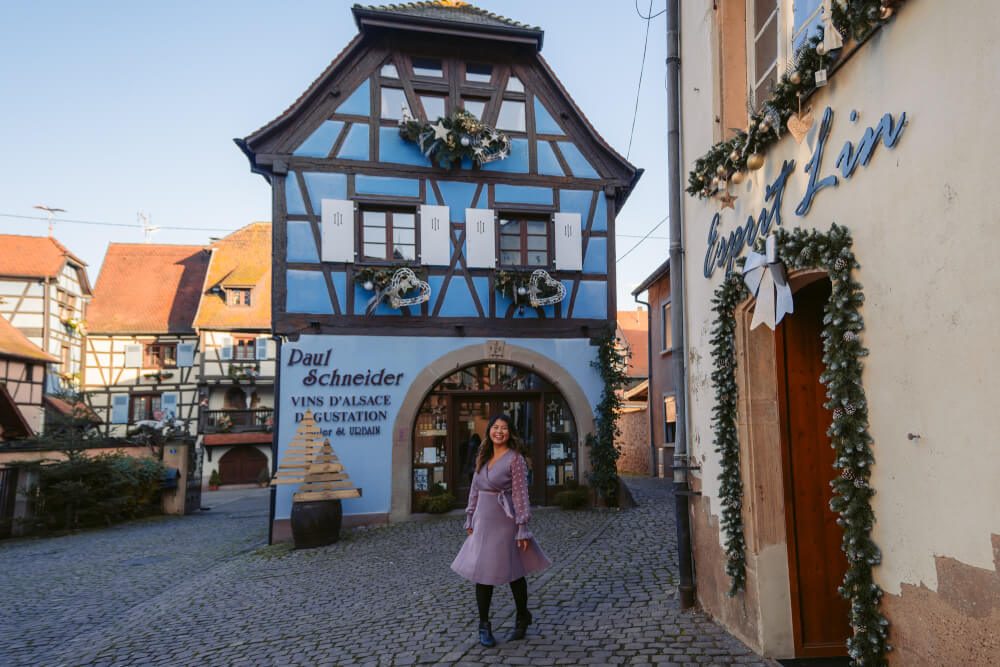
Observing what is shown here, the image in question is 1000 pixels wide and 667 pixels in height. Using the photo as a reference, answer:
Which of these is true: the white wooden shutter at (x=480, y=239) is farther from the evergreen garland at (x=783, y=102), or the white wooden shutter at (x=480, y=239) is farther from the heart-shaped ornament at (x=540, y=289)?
the evergreen garland at (x=783, y=102)

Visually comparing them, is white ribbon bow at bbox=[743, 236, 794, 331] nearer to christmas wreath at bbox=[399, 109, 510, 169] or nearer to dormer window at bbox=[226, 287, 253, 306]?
christmas wreath at bbox=[399, 109, 510, 169]

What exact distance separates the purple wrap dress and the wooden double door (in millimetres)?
6707

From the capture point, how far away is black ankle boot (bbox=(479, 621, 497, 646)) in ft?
15.0

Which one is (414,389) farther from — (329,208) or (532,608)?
(532,608)

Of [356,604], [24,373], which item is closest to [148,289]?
[24,373]

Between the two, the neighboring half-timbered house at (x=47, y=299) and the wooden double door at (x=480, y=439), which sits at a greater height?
the neighboring half-timbered house at (x=47, y=299)

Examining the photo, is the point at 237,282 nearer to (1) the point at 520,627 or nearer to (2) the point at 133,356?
(2) the point at 133,356

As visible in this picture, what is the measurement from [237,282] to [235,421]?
5380mm

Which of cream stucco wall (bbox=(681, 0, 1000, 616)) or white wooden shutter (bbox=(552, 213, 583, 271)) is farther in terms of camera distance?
white wooden shutter (bbox=(552, 213, 583, 271))

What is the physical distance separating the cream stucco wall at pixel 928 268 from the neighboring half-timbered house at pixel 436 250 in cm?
825

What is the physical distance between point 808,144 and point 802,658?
3.09m

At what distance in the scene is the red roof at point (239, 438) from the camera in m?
25.7

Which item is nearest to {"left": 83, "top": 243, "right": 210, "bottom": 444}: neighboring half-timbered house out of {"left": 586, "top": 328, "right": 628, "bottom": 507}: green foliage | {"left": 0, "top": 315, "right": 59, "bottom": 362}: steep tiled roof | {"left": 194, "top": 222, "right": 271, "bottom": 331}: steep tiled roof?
{"left": 194, "top": 222, "right": 271, "bottom": 331}: steep tiled roof

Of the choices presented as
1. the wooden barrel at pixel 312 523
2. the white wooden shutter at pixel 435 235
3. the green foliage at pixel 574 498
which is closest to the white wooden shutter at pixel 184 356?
the white wooden shutter at pixel 435 235
